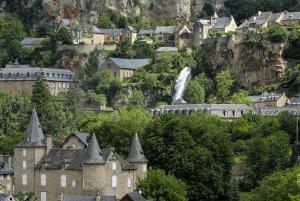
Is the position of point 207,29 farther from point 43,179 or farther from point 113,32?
point 43,179

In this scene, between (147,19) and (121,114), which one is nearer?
(121,114)

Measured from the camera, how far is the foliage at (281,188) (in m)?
67.6

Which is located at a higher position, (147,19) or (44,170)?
(147,19)

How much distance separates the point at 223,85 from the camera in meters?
124

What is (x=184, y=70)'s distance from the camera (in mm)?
129875

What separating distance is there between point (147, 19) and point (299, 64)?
46.6 metres

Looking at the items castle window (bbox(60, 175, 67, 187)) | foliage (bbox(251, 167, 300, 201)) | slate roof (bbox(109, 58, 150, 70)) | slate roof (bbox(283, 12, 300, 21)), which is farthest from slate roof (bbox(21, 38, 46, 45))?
Answer: foliage (bbox(251, 167, 300, 201))

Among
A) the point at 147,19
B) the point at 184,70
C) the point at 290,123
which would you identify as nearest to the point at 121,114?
the point at 184,70

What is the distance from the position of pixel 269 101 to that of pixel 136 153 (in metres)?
38.7

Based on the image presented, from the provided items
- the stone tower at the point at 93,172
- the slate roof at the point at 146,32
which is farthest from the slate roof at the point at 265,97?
the stone tower at the point at 93,172

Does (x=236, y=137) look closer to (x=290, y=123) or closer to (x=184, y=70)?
(x=290, y=123)

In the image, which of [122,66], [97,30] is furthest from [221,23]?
[97,30]

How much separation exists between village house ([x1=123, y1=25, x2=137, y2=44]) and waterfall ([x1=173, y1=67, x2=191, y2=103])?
16771 mm

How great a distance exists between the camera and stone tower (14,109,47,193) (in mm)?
81062
